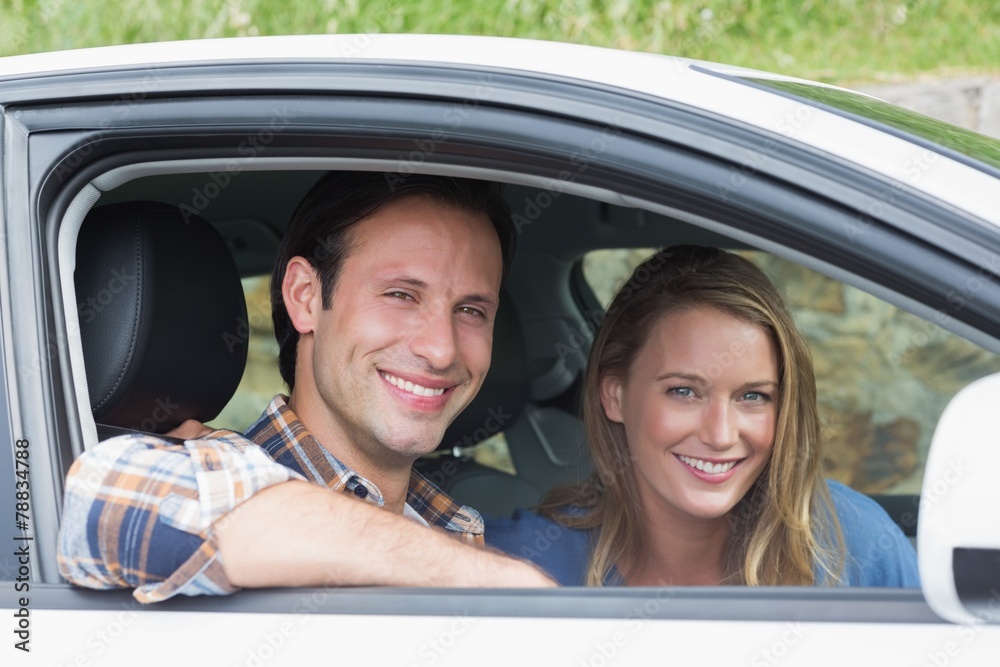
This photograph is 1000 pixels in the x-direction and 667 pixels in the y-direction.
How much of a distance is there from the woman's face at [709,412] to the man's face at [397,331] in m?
0.45

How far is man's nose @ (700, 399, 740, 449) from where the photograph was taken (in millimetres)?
2156

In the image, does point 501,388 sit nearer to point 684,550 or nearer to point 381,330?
point 684,550

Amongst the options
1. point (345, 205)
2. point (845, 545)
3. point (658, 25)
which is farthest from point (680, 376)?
point (658, 25)

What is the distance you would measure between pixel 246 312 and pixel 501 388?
1.09 metres

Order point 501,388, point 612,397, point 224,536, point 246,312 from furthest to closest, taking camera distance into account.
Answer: point 501,388 < point 612,397 < point 246,312 < point 224,536

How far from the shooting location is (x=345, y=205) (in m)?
2.08

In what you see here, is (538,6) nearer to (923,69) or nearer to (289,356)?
(923,69)

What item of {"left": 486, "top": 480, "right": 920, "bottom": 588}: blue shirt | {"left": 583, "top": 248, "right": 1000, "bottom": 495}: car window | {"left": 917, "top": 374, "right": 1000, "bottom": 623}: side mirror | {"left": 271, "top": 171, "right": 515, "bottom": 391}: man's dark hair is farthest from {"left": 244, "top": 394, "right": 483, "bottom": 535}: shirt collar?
{"left": 583, "top": 248, "right": 1000, "bottom": 495}: car window

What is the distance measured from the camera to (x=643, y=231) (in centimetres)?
273

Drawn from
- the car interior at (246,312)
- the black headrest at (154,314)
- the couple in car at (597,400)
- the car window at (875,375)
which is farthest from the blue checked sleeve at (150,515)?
the car window at (875,375)

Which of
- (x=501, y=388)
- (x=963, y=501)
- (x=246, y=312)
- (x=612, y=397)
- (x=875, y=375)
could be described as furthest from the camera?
(x=875, y=375)

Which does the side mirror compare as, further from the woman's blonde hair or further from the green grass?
the green grass

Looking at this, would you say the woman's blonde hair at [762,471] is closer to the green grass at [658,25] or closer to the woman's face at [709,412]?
the woman's face at [709,412]

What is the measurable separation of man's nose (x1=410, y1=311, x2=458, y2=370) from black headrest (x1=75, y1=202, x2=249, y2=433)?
341 millimetres
